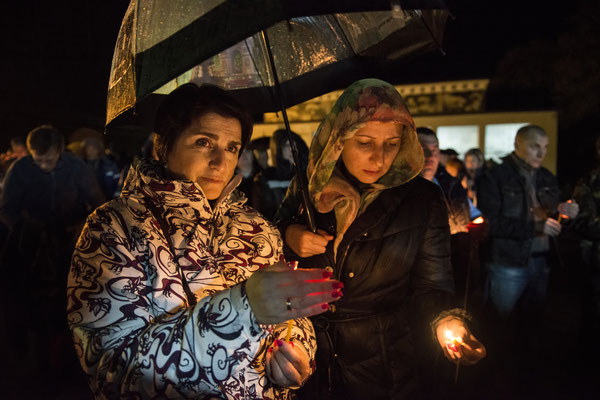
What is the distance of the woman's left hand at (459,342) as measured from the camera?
185 centimetres

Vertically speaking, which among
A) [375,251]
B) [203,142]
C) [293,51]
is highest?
[293,51]

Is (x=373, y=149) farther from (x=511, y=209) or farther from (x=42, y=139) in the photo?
(x=42, y=139)

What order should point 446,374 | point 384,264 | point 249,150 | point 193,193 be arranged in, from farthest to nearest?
1. point 249,150
2. point 446,374
3. point 384,264
4. point 193,193

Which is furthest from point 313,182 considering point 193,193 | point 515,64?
point 515,64

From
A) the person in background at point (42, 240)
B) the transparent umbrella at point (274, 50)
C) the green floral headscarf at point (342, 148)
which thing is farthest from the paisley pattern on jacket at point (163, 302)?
the person in background at point (42, 240)

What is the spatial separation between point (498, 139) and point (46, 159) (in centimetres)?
2006

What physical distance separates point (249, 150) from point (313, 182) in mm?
3824

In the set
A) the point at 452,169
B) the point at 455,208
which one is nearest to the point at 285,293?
the point at 455,208

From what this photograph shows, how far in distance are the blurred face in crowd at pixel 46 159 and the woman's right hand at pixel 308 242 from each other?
11.7 feet

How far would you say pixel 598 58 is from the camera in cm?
1842

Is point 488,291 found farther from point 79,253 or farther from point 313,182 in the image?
point 79,253

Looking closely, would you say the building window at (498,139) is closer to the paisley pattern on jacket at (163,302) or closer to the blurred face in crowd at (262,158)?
the blurred face in crowd at (262,158)

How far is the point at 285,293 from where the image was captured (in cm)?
124

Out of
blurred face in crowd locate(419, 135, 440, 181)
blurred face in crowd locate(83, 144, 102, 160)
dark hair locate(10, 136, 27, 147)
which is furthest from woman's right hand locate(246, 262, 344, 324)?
dark hair locate(10, 136, 27, 147)
